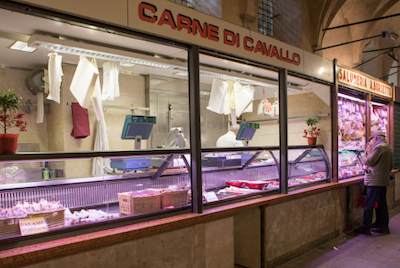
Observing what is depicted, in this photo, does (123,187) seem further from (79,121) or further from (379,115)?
(379,115)

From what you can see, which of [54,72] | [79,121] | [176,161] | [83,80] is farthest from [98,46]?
[79,121]

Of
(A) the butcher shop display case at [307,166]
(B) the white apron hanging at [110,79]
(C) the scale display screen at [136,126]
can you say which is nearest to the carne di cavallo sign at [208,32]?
(C) the scale display screen at [136,126]

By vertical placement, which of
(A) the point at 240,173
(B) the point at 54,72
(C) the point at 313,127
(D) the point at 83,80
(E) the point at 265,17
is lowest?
(A) the point at 240,173

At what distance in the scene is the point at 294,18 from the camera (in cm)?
820

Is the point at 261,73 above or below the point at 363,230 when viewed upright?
above

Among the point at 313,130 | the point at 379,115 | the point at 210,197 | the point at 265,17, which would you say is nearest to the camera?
the point at 210,197

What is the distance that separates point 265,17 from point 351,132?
376cm

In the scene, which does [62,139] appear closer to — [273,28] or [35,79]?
[35,79]

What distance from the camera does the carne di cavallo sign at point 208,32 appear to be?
2809mm

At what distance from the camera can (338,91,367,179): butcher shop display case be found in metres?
5.90

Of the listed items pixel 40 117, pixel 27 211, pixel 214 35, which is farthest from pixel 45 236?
pixel 40 117

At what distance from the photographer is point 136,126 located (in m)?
3.36

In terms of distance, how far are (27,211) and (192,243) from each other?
149 cm

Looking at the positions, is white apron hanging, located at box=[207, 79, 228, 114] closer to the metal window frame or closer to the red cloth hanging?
the red cloth hanging
